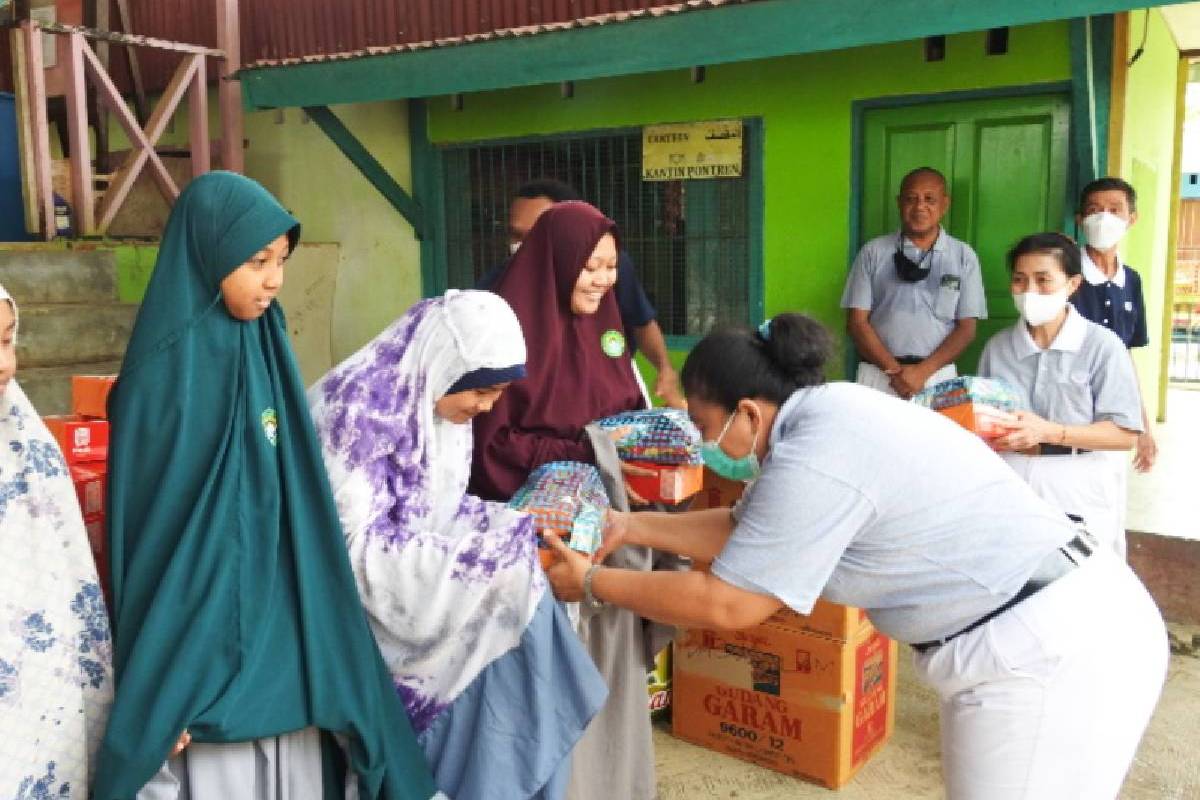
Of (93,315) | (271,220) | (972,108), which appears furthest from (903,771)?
(93,315)

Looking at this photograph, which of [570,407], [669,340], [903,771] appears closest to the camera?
[570,407]

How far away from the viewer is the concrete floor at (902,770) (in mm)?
2973

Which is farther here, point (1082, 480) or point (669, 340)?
point (669, 340)

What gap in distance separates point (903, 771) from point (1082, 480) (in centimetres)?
105

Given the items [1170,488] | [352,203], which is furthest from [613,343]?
[352,203]

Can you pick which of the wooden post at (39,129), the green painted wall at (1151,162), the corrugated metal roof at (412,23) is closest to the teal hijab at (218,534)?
the corrugated metal roof at (412,23)

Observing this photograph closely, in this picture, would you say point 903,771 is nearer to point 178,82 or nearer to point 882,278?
point 882,278

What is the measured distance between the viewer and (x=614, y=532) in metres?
2.29

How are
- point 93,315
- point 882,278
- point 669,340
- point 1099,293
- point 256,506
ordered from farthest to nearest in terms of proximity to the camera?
point 669,340 < point 93,315 < point 882,278 < point 1099,293 < point 256,506

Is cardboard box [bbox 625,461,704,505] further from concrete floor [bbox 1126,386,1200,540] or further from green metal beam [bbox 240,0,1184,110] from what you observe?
concrete floor [bbox 1126,386,1200,540]

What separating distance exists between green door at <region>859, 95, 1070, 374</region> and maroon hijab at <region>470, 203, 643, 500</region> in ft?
9.11

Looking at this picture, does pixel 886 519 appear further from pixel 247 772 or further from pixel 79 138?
pixel 79 138

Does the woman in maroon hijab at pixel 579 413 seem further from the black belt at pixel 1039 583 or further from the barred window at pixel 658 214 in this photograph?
the barred window at pixel 658 214

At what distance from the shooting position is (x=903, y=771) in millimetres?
3113
